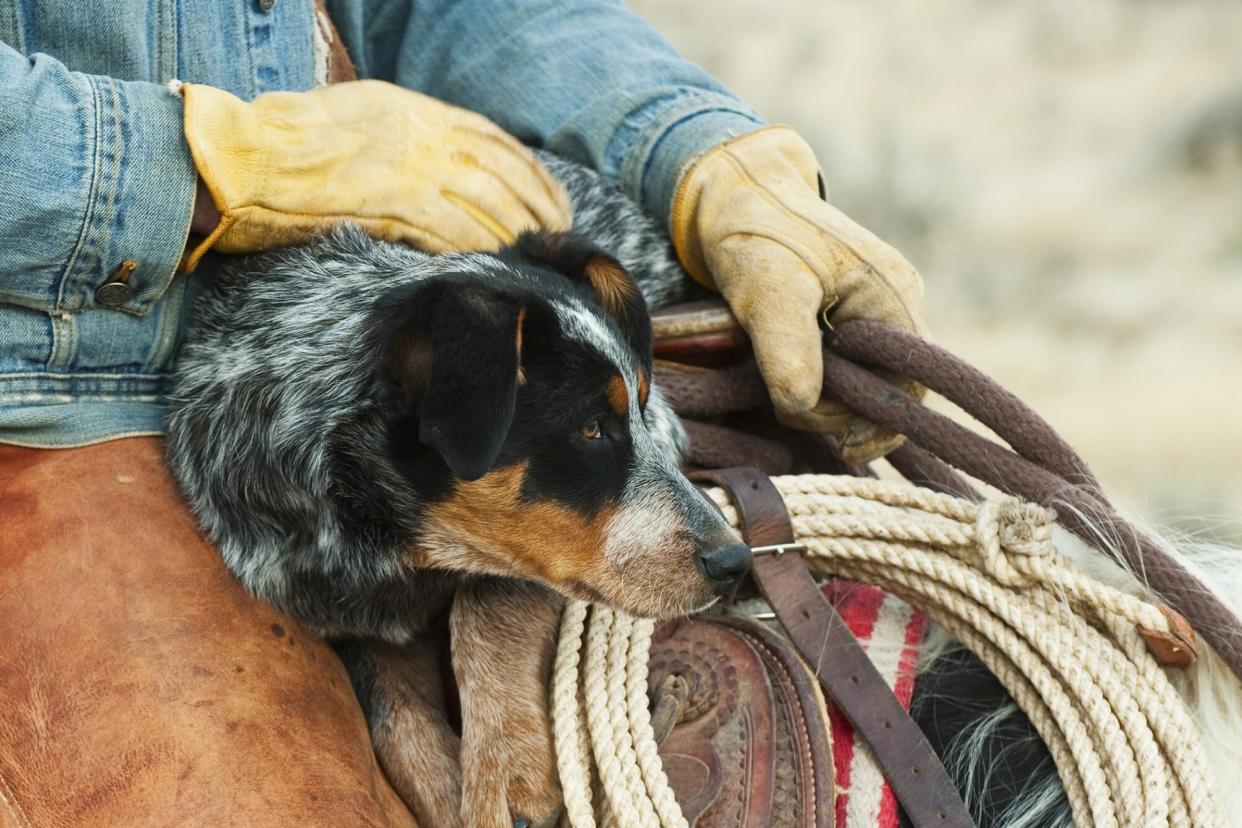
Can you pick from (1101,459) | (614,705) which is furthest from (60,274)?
(1101,459)

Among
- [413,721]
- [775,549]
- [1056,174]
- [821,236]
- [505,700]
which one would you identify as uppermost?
[821,236]

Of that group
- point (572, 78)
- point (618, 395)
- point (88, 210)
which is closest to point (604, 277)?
point (618, 395)

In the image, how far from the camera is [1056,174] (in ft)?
24.3

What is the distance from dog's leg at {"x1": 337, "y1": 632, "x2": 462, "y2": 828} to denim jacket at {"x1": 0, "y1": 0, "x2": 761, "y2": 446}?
0.60m

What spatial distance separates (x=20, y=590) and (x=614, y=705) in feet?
3.17

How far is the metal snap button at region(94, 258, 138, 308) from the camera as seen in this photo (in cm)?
218

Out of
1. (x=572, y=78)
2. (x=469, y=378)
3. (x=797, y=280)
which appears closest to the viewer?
(x=469, y=378)

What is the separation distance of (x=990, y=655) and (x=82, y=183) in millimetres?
1744

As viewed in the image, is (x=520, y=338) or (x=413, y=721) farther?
(x=413, y=721)

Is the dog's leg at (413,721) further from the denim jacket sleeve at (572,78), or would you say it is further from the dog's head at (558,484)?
the denim jacket sleeve at (572,78)

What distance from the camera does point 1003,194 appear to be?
7.36m

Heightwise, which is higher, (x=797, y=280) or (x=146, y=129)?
(x=797, y=280)

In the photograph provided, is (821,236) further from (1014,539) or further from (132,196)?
(132,196)

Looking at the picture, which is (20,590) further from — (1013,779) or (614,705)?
(1013,779)
